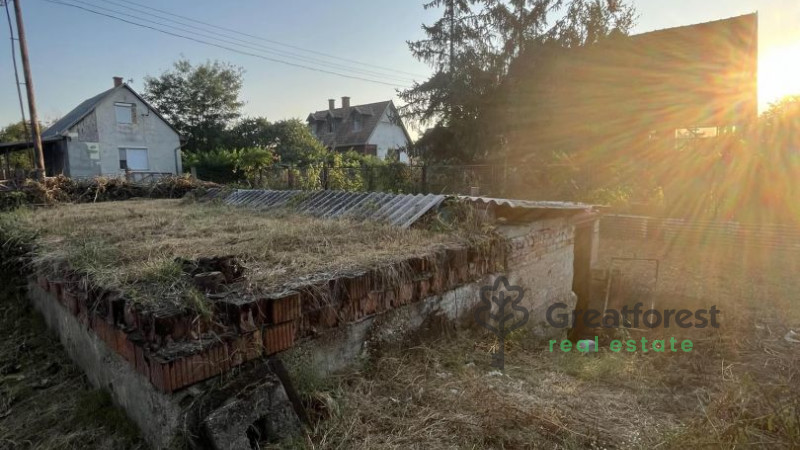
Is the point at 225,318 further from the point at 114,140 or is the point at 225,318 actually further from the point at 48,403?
the point at 114,140

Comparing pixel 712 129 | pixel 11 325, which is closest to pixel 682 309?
pixel 11 325

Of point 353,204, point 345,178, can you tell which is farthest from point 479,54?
point 353,204

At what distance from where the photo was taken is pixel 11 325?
3.64 m

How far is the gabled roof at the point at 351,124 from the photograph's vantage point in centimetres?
3281

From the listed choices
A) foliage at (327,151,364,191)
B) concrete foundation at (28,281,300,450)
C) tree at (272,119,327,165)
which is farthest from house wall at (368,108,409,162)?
concrete foundation at (28,281,300,450)

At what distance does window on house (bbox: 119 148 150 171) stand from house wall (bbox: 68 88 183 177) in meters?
0.22

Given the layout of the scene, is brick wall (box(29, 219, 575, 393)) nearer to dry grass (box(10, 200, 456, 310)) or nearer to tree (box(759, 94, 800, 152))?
dry grass (box(10, 200, 456, 310))

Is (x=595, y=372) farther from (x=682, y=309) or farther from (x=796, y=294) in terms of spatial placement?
(x=796, y=294)

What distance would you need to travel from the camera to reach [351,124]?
34.2m

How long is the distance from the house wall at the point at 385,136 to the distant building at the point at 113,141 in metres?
14.2

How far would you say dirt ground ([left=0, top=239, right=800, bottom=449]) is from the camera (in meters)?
2.04

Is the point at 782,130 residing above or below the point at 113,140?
below

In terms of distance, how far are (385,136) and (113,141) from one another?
18.7 metres

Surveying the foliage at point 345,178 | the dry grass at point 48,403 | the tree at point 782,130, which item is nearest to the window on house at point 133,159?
the foliage at point 345,178
